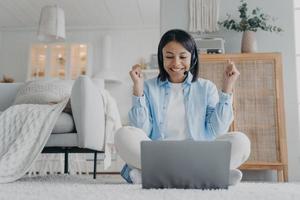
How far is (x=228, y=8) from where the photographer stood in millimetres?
3309

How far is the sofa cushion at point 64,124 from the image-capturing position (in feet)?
7.15

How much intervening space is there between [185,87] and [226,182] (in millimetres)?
581

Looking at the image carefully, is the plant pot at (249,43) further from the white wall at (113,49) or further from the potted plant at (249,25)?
the white wall at (113,49)

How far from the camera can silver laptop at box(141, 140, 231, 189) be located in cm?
122

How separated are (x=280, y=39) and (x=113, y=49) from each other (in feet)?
10.9

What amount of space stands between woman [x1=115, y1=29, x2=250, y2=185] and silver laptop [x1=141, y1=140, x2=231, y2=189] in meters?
0.27

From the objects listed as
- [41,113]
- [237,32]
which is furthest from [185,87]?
[237,32]

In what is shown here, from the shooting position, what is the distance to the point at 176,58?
1.61 m

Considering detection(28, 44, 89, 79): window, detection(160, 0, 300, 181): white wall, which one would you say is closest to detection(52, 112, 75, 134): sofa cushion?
detection(160, 0, 300, 181): white wall

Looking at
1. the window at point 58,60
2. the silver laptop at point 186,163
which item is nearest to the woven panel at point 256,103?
the silver laptop at point 186,163

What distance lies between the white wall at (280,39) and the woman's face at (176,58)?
167cm

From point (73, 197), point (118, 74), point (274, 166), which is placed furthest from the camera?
point (118, 74)

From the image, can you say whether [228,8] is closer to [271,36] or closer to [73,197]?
[271,36]

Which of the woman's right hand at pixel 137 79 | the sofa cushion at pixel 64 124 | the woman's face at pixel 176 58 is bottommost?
the sofa cushion at pixel 64 124
